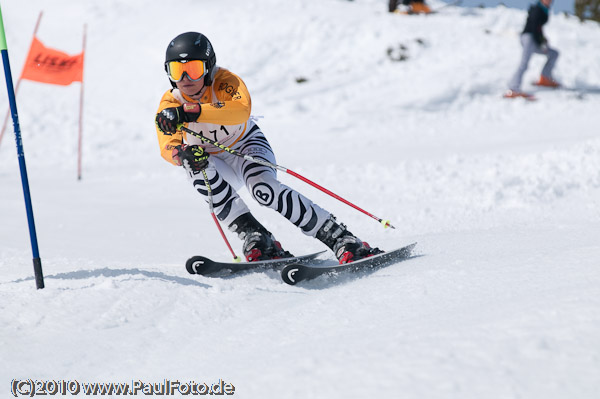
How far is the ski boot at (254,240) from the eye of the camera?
3.98 metres

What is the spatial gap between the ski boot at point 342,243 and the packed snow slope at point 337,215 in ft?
0.88

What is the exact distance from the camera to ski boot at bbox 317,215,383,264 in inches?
145

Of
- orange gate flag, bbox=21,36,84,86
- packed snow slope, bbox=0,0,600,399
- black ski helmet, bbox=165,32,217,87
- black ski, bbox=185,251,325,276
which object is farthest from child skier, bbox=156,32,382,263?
orange gate flag, bbox=21,36,84,86

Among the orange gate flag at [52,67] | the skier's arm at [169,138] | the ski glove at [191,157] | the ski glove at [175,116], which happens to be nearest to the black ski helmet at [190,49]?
the skier's arm at [169,138]

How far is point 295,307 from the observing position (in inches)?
115

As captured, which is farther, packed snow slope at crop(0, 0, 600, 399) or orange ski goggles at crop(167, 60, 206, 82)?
orange ski goggles at crop(167, 60, 206, 82)

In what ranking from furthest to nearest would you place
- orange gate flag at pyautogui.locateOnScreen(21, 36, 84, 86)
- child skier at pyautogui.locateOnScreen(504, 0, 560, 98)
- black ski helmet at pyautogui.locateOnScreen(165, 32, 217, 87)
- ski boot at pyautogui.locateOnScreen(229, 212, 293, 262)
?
child skier at pyautogui.locateOnScreen(504, 0, 560, 98) → orange gate flag at pyautogui.locateOnScreen(21, 36, 84, 86) → ski boot at pyautogui.locateOnScreen(229, 212, 293, 262) → black ski helmet at pyautogui.locateOnScreen(165, 32, 217, 87)

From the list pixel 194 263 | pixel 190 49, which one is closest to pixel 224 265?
pixel 194 263

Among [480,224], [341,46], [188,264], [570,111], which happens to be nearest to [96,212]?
[188,264]

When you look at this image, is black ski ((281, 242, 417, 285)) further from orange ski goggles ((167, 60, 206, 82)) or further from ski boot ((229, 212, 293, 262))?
orange ski goggles ((167, 60, 206, 82))

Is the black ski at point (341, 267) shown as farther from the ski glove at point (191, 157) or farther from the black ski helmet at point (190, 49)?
the black ski helmet at point (190, 49)

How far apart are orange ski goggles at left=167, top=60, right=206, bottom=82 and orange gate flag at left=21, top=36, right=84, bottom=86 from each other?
19.9 feet

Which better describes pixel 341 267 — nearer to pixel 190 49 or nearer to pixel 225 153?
pixel 225 153

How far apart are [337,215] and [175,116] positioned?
3.04 meters
